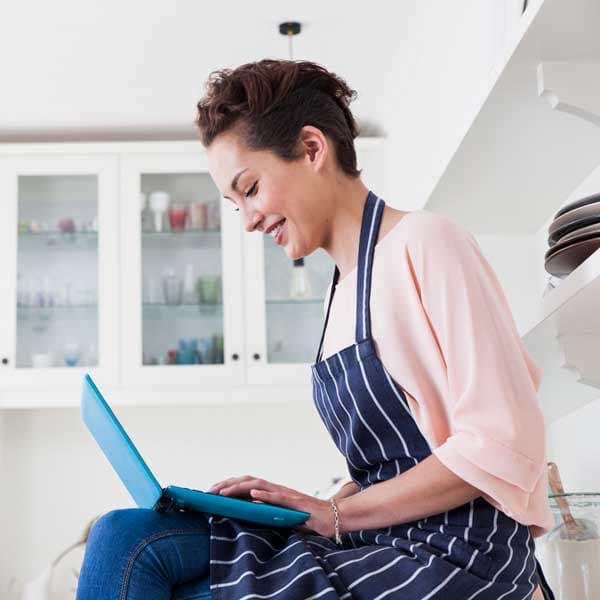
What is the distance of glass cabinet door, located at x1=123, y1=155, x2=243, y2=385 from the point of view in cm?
308

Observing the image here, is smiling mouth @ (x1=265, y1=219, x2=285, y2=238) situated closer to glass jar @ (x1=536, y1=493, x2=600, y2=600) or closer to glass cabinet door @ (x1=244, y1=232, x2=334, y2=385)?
glass jar @ (x1=536, y1=493, x2=600, y2=600)

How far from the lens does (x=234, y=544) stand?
106 centimetres

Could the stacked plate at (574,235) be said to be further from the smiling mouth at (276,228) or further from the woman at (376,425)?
the smiling mouth at (276,228)

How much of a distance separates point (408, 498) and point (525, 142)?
35.3 inches

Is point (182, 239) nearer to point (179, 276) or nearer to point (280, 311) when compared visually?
point (179, 276)

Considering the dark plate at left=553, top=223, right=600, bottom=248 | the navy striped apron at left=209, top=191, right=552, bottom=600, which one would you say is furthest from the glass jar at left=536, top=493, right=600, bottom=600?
the dark plate at left=553, top=223, right=600, bottom=248

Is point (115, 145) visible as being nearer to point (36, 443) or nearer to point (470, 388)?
point (36, 443)

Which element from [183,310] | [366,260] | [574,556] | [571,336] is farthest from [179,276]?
[366,260]

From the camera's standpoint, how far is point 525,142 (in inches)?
69.4

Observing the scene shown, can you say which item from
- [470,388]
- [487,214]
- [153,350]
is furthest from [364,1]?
[470,388]

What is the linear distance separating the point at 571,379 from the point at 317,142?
2.73 feet

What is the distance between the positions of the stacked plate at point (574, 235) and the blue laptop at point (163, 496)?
1.94 feet

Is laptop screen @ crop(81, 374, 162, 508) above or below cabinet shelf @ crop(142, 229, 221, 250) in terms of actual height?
below

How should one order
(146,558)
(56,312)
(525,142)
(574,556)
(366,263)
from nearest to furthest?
(146,558), (366,263), (574,556), (525,142), (56,312)
